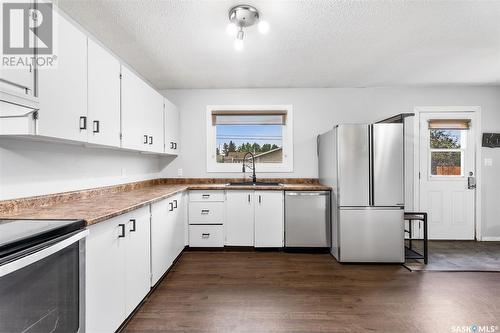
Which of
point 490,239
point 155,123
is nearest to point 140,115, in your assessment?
point 155,123

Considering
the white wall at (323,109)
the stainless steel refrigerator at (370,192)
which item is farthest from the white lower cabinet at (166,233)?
the stainless steel refrigerator at (370,192)

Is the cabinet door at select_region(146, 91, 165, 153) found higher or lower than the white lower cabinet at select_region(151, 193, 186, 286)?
higher

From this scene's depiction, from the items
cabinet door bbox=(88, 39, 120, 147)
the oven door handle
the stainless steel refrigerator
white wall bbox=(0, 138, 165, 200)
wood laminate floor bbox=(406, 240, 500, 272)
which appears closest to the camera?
the oven door handle

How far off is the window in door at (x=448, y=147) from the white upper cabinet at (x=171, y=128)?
403 cm

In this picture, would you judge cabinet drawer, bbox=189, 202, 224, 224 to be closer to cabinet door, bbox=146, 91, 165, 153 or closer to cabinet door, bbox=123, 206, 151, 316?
cabinet door, bbox=146, 91, 165, 153

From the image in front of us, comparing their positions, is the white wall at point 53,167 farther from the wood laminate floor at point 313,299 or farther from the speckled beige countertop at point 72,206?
the wood laminate floor at point 313,299

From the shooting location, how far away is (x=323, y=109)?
4.03 meters

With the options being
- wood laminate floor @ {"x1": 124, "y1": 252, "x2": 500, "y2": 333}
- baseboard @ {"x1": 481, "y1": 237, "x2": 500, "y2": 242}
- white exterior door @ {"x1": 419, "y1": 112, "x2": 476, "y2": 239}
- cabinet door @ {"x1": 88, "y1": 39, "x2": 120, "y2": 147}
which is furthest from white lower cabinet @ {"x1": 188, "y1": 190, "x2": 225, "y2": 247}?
baseboard @ {"x1": 481, "y1": 237, "x2": 500, "y2": 242}

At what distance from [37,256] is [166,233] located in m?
1.66

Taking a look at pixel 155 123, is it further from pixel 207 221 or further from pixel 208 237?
pixel 208 237

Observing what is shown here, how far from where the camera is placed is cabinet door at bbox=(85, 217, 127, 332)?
4.55 feet

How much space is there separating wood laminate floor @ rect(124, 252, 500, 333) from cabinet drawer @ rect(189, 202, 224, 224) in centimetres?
60

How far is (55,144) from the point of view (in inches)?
76.2

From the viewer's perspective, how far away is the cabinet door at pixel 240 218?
11.4 ft
